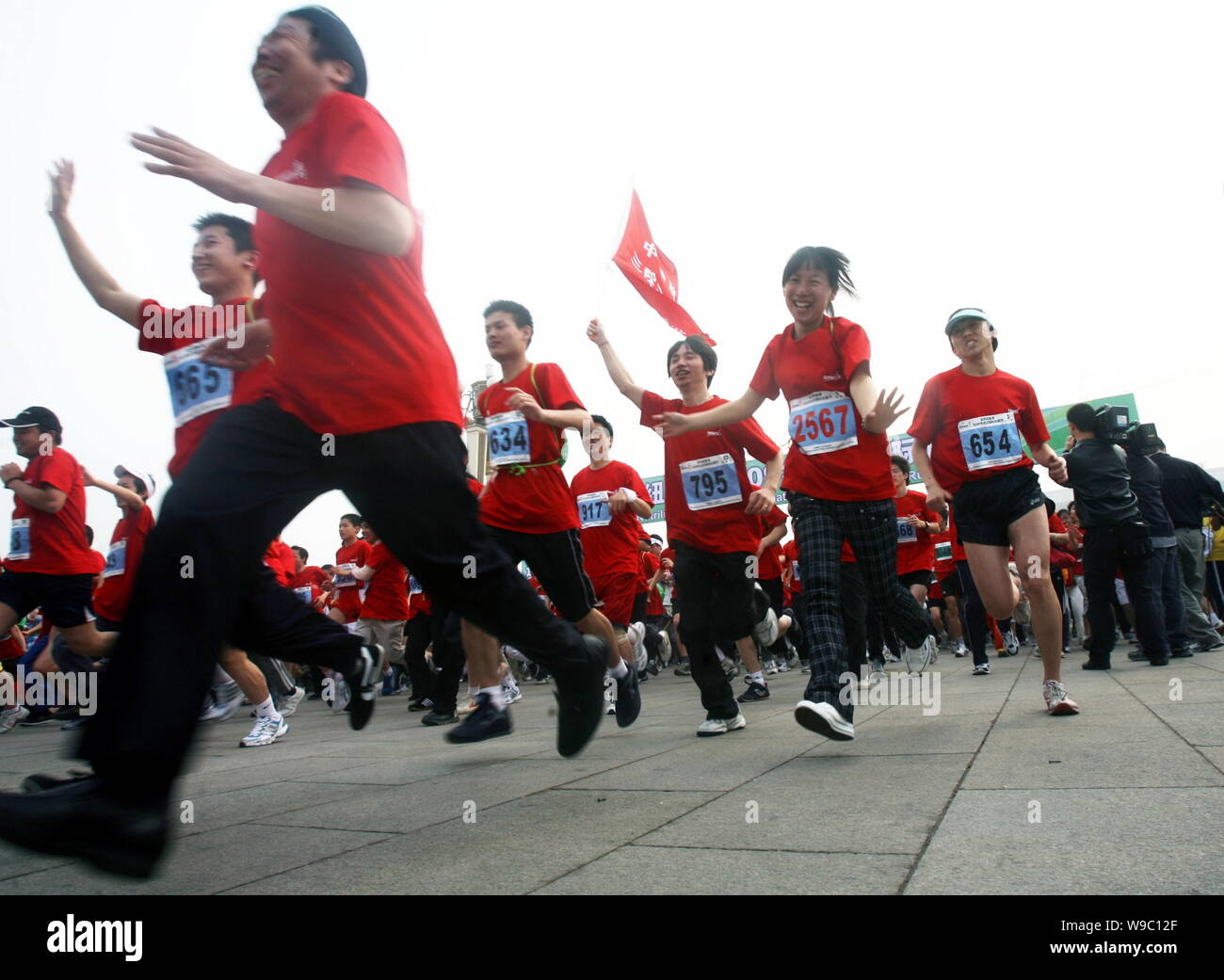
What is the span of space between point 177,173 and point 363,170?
1.23 ft

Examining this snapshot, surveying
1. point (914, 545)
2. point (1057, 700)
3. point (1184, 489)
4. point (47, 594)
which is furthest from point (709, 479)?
point (1184, 489)

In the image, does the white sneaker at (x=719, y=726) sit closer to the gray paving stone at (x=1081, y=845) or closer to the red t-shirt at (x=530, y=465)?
the red t-shirt at (x=530, y=465)

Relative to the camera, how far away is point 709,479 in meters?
4.76

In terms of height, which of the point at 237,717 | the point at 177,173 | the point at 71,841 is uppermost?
the point at 177,173

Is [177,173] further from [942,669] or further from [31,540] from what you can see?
[942,669]

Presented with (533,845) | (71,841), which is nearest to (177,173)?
(71,841)

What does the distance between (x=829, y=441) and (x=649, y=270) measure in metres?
2.58

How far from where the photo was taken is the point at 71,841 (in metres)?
1.62

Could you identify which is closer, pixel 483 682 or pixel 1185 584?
pixel 483 682

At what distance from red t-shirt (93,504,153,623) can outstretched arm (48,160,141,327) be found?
365 centimetres

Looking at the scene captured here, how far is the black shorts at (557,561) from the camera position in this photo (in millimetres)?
4707

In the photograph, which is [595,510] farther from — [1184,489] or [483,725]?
[1184,489]

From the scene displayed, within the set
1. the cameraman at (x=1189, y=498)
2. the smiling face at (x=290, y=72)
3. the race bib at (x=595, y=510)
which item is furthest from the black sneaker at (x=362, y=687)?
the cameraman at (x=1189, y=498)

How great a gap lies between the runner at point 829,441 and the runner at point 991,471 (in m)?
0.51
